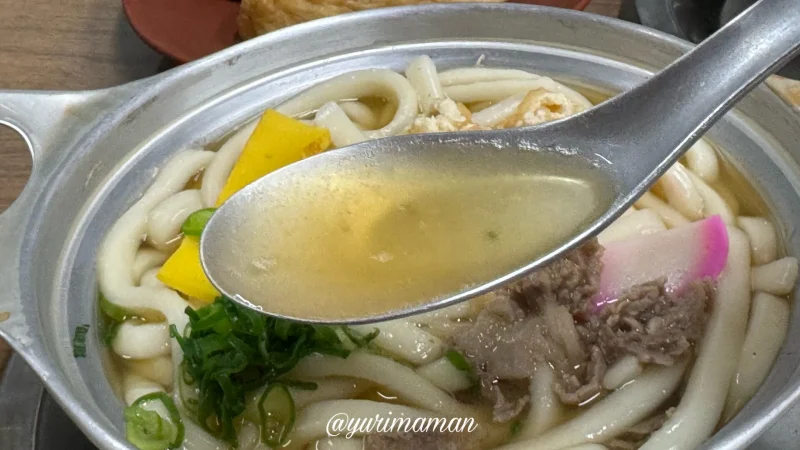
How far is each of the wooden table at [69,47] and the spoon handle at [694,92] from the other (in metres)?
2.04

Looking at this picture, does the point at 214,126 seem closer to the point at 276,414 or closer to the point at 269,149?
the point at 269,149

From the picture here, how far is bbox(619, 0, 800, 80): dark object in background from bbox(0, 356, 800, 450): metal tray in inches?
63.1

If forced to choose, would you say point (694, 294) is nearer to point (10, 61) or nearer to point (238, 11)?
point (238, 11)

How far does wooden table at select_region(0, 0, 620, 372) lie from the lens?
118 inches

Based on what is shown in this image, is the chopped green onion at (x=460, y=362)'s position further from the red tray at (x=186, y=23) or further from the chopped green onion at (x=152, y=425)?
the red tray at (x=186, y=23)

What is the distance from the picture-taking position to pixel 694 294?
1.59m

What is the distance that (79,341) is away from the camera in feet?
5.01

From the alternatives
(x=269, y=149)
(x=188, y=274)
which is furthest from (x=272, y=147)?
(x=188, y=274)

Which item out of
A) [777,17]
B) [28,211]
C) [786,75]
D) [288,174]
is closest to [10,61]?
[28,211]

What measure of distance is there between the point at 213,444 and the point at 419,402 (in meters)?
0.46

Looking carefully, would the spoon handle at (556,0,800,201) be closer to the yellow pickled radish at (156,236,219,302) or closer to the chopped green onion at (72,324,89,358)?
the yellow pickled radish at (156,236,219,302)

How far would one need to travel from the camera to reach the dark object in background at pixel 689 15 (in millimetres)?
2672

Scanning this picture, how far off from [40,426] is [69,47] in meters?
2.10

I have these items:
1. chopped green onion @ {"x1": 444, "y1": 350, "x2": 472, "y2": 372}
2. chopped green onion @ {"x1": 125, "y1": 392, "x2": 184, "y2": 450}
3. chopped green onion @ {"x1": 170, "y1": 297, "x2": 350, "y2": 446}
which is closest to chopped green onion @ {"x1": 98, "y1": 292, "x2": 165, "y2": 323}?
chopped green onion @ {"x1": 170, "y1": 297, "x2": 350, "y2": 446}
